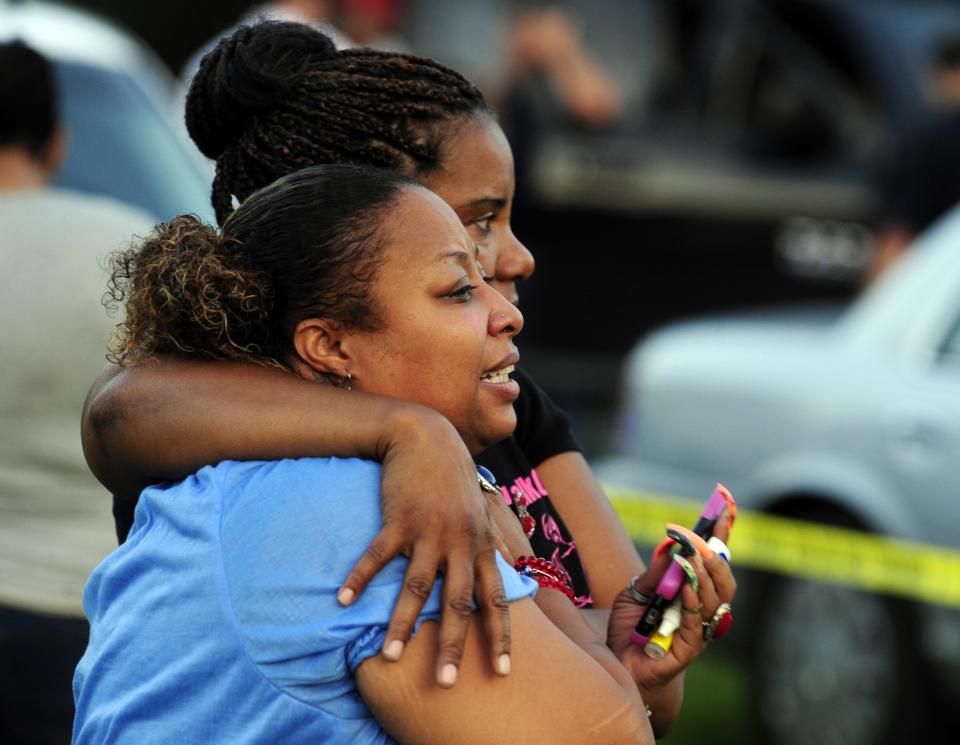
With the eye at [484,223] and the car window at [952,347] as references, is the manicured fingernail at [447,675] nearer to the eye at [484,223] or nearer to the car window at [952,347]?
the eye at [484,223]

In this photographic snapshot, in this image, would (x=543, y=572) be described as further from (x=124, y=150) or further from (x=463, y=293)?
(x=124, y=150)

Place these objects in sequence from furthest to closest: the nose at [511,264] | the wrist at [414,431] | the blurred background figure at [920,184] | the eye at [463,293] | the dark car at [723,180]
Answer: the dark car at [723,180] → the blurred background figure at [920,184] → the nose at [511,264] → the eye at [463,293] → the wrist at [414,431]

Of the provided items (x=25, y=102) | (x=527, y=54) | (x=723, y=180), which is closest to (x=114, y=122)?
(x=25, y=102)

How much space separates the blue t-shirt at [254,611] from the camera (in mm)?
1811

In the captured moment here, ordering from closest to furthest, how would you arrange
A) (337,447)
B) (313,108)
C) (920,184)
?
(337,447) < (313,108) < (920,184)

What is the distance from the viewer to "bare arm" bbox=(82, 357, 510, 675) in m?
1.82

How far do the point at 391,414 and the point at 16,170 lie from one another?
217 cm

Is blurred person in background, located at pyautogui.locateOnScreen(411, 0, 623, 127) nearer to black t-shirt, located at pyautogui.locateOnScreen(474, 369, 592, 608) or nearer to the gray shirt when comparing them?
the gray shirt

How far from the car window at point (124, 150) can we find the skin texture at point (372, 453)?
2.93 m

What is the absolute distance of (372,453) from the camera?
6.39ft

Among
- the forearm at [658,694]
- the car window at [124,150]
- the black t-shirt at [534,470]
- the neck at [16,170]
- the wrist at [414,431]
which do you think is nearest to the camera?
the wrist at [414,431]

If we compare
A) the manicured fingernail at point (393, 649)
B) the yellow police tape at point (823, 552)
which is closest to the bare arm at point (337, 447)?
the manicured fingernail at point (393, 649)

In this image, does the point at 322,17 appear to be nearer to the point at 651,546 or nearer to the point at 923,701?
the point at 651,546

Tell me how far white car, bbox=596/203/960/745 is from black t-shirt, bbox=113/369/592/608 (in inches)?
121
